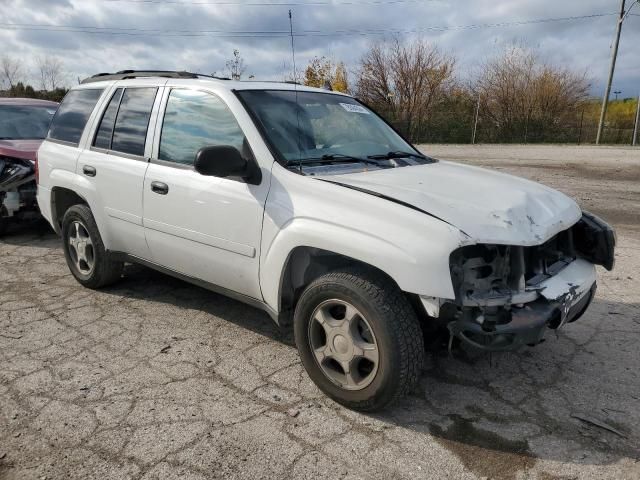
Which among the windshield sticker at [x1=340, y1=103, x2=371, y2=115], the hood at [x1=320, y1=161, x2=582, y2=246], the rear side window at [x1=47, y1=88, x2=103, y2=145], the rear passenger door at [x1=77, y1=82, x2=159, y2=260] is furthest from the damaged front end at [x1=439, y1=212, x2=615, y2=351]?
the rear side window at [x1=47, y1=88, x2=103, y2=145]

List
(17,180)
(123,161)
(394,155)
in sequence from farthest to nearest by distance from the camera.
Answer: (17,180) → (123,161) → (394,155)

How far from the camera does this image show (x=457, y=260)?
2668mm

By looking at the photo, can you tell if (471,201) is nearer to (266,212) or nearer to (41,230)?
(266,212)

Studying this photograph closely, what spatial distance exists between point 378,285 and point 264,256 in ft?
2.64

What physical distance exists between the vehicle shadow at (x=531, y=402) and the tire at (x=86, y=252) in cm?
120

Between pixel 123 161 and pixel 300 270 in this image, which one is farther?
pixel 123 161

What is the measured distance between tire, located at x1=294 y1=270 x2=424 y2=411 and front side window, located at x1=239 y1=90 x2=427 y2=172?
0.91 metres

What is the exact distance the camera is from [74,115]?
191 inches

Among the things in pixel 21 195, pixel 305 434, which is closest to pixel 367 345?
pixel 305 434

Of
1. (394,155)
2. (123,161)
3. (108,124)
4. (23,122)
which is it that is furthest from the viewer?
(23,122)

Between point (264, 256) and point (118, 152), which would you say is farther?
point (118, 152)

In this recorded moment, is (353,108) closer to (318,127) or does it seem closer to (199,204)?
(318,127)

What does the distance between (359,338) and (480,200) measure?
100 centimetres

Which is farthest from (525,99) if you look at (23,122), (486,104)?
(23,122)
